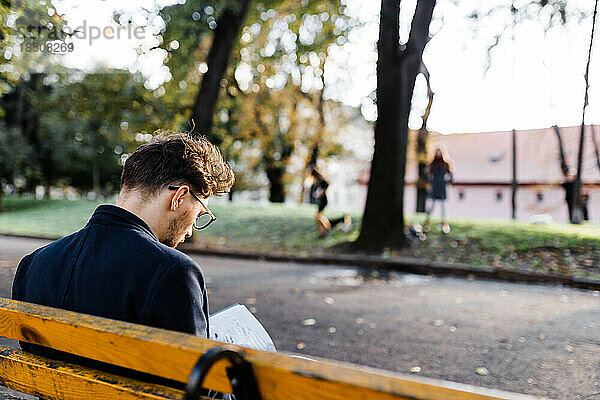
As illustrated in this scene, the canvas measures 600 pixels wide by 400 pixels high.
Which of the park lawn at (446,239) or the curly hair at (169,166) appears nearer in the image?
the curly hair at (169,166)

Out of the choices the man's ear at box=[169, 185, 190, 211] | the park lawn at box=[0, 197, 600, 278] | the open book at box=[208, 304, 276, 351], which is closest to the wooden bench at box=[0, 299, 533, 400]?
the man's ear at box=[169, 185, 190, 211]

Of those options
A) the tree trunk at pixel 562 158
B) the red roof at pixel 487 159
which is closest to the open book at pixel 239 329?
the tree trunk at pixel 562 158

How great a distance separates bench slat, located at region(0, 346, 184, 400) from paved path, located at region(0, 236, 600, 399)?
135 inches

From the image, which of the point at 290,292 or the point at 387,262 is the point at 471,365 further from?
the point at 387,262

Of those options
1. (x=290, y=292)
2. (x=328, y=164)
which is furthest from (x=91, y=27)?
(x=328, y=164)

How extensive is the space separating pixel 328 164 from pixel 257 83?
41.9 feet

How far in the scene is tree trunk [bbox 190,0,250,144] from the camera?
1425cm

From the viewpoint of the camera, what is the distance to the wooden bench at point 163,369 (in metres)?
1.21

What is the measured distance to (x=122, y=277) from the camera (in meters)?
1.78

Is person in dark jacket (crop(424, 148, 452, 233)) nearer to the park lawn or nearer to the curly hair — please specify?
the park lawn

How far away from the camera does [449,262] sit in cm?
1120

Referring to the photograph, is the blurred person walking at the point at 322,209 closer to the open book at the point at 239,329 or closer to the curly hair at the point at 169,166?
the open book at the point at 239,329

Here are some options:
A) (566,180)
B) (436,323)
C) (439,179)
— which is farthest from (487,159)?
(436,323)

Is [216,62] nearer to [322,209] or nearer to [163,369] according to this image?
[322,209]
